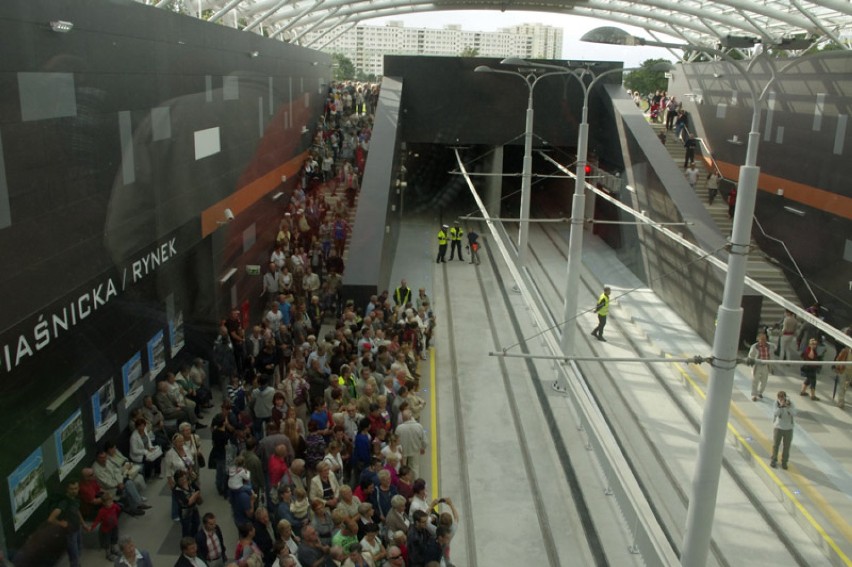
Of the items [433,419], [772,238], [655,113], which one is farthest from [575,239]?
[655,113]

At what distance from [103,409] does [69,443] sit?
858mm

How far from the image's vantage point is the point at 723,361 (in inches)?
271

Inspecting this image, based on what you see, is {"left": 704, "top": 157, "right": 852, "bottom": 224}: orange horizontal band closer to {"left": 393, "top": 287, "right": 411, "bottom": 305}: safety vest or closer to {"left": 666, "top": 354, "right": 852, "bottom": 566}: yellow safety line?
{"left": 666, "top": 354, "right": 852, "bottom": 566}: yellow safety line

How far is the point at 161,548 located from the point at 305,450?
1845 millimetres

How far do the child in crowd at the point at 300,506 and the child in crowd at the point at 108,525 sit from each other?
2.08m

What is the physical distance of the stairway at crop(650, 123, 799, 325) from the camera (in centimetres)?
1858

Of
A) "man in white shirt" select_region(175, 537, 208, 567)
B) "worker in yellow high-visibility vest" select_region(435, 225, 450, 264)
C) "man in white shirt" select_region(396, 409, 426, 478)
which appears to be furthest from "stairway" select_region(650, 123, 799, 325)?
"man in white shirt" select_region(175, 537, 208, 567)

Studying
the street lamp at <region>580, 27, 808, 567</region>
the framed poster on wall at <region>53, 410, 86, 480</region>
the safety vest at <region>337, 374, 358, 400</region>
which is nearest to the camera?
the street lamp at <region>580, 27, 808, 567</region>

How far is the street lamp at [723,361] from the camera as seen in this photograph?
6.76 metres

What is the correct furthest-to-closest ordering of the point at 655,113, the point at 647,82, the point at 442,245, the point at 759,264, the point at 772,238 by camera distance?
the point at 647,82
the point at 655,113
the point at 442,245
the point at 772,238
the point at 759,264

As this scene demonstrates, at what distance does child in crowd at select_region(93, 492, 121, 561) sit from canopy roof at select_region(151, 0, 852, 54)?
15.1 m

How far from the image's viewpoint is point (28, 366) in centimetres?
785

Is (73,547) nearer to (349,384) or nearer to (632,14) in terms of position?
(349,384)

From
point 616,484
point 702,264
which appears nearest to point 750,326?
point 702,264
